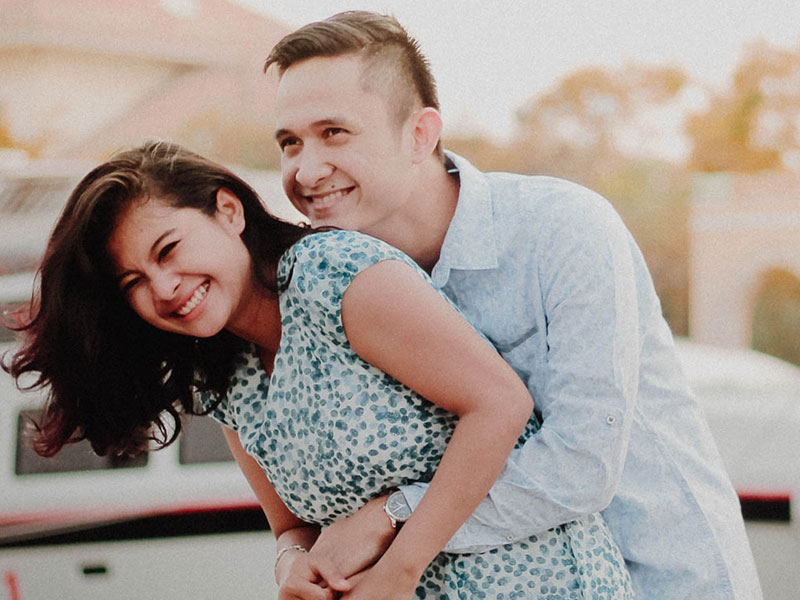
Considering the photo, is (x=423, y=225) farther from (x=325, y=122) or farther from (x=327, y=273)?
(x=327, y=273)

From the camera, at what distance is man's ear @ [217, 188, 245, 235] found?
1573mm

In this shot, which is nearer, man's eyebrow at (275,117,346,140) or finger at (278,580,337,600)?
finger at (278,580,337,600)

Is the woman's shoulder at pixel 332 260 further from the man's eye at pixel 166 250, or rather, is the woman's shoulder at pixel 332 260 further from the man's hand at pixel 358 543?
the man's hand at pixel 358 543

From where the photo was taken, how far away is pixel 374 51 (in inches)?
72.3

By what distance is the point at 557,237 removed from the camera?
60.9 inches

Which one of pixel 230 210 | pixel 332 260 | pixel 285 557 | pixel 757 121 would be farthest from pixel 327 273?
Result: pixel 757 121

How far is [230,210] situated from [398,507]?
0.55 m

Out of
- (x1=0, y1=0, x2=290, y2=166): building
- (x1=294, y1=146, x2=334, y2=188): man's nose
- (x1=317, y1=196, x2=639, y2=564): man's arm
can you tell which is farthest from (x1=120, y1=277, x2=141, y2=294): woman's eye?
(x1=0, y1=0, x2=290, y2=166): building

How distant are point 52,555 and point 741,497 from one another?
1851mm

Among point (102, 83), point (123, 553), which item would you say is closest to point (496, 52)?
point (102, 83)

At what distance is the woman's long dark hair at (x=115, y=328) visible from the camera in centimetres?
153

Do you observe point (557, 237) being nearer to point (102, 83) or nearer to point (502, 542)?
point (502, 542)

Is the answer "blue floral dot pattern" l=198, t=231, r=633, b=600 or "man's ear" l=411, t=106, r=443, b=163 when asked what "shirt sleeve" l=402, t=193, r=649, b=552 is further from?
"man's ear" l=411, t=106, r=443, b=163

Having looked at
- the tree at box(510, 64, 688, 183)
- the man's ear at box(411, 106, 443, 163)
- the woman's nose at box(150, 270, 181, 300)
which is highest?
the man's ear at box(411, 106, 443, 163)
